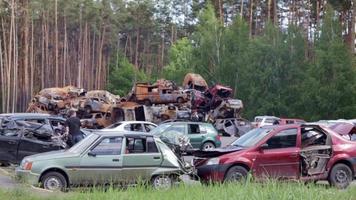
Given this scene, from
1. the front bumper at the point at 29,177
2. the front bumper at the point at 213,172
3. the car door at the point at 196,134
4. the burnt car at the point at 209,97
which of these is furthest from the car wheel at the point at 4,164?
the burnt car at the point at 209,97

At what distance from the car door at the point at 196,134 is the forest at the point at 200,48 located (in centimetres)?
2077

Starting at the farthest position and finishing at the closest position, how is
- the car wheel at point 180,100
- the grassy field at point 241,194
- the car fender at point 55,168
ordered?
the car wheel at point 180,100, the car fender at point 55,168, the grassy field at point 241,194

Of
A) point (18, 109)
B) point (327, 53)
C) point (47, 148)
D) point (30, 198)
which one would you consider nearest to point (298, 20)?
point (327, 53)

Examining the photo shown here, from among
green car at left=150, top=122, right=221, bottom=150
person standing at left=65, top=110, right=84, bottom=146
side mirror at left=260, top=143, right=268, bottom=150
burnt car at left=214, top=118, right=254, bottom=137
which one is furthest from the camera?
burnt car at left=214, top=118, right=254, bottom=137

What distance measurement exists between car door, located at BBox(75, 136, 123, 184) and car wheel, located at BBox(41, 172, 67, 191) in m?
0.31

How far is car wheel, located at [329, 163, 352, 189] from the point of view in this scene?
45.7 ft

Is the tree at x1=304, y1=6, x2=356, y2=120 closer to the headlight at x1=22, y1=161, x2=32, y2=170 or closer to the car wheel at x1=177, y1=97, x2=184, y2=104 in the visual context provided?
the car wheel at x1=177, y1=97, x2=184, y2=104

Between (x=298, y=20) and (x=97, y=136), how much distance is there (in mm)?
55583

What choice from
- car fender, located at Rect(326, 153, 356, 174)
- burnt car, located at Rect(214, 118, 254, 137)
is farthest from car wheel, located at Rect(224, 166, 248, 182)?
burnt car, located at Rect(214, 118, 254, 137)

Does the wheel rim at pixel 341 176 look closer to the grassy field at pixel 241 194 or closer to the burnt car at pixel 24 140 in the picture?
the grassy field at pixel 241 194

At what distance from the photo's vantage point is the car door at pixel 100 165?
41.6ft

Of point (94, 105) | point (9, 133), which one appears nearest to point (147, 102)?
point (94, 105)

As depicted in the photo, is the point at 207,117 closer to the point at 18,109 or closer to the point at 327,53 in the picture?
the point at 327,53

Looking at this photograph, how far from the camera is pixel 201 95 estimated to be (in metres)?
42.5
